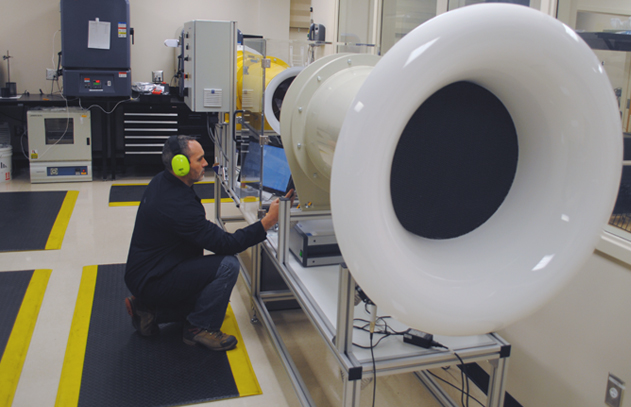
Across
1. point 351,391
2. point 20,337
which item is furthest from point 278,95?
point 20,337

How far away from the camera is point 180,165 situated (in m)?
2.25

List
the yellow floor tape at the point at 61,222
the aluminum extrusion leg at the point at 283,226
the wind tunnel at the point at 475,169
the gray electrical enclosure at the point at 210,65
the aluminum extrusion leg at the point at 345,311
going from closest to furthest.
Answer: the wind tunnel at the point at 475,169 < the aluminum extrusion leg at the point at 345,311 < the aluminum extrusion leg at the point at 283,226 < the gray electrical enclosure at the point at 210,65 < the yellow floor tape at the point at 61,222

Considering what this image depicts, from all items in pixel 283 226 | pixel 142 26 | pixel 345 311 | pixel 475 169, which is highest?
pixel 142 26

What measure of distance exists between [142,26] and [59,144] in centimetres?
175

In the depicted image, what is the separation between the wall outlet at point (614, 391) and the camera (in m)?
1.60

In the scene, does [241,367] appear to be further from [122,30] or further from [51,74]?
[51,74]

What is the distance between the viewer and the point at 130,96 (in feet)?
17.2

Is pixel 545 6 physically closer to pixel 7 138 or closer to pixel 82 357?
pixel 82 357

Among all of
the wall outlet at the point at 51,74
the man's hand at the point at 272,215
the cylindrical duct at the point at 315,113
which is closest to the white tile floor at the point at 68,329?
the man's hand at the point at 272,215

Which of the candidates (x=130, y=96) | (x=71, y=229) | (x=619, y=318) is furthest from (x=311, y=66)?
(x=130, y=96)

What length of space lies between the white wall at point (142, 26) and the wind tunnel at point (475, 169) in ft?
18.4

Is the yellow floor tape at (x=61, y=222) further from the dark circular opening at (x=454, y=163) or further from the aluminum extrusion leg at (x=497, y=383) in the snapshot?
the dark circular opening at (x=454, y=163)

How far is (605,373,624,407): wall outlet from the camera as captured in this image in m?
1.60

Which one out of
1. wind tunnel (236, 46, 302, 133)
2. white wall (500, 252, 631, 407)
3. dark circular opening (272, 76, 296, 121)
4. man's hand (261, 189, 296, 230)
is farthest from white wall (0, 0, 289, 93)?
white wall (500, 252, 631, 407)
